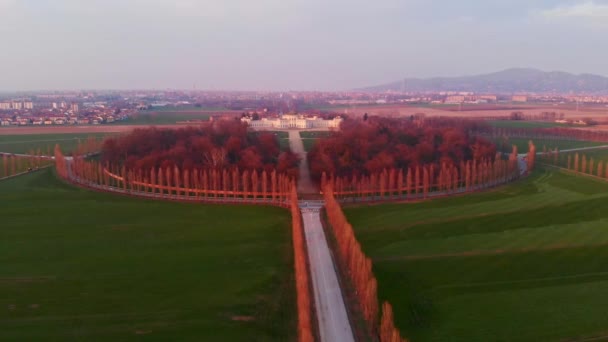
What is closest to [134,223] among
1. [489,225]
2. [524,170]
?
[489,225]

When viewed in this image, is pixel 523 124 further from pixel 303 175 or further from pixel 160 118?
pixel 160 118

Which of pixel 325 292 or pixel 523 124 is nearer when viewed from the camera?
pixel 325 292

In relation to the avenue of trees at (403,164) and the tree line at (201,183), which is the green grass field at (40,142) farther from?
the avenue of trees at (403,164)

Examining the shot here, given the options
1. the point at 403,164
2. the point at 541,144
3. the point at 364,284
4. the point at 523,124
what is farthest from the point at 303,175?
the point at 523,124

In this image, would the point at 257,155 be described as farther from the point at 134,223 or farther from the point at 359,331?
the point at 359,331

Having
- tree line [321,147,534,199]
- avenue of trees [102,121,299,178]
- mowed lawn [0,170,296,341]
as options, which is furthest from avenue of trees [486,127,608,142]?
mowed lawn [0,170,296,341]

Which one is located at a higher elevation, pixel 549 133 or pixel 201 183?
pixel 549 133

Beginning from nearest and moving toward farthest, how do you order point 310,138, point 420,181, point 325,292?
point 325,292, point 420,181, point 310,138

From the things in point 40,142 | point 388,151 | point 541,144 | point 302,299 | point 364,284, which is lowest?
point 302,299

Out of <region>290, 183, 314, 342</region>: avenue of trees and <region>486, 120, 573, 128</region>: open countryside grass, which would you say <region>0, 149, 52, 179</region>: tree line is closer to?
<region>290, 183, 314, 342</region>: avenue of trees
